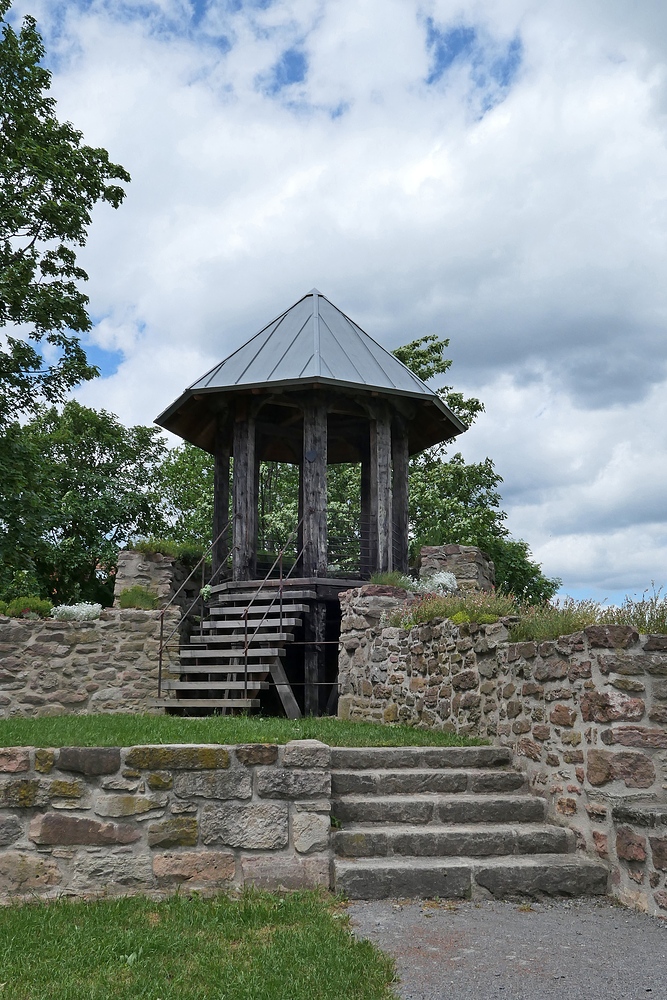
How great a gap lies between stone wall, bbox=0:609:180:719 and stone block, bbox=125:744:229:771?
22.6 ft

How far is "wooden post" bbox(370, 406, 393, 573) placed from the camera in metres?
13.8

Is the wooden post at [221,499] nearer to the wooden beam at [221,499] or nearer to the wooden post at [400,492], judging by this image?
the wooden beam at [221,499]

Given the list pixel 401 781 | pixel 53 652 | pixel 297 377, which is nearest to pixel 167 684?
pixel 53 652

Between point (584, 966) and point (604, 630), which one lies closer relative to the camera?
point (584, 966)

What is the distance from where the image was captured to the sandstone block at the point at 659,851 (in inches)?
196

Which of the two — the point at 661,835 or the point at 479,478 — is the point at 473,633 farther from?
the point at 479,478

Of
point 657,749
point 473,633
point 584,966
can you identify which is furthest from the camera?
point 473,633

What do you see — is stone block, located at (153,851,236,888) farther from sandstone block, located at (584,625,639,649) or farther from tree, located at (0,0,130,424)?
tree, located at (0,0,130,424)

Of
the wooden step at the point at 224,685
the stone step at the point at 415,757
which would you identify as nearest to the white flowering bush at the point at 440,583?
the wooden step at the point at 224,685

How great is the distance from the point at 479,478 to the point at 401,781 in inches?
618

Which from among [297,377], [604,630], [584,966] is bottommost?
[584,966]

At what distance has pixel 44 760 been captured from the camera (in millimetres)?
5102

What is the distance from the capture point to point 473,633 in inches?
312

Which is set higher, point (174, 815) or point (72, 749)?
point (72, 749)
